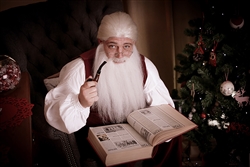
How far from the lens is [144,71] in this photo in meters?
1.67

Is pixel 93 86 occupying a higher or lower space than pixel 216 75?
higher

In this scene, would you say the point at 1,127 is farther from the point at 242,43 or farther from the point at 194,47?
the point at 242,43

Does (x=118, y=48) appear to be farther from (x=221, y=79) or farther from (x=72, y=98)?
(x=221, y=79)

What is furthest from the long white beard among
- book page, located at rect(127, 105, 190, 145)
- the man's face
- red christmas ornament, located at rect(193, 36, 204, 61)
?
red christmas ornament, located at rect(193, 36, 204, 61)

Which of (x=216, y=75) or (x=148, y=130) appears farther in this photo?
(x=216, y=75)

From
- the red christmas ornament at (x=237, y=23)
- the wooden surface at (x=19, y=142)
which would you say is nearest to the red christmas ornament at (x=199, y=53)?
the red christmas ornament at (x=237, y=23)

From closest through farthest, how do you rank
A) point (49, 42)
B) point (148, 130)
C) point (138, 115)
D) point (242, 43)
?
point (148, 130)
point (138, 115)
point (242, 43)
point (49, 42)

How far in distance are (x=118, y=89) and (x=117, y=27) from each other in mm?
401

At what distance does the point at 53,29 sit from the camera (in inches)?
76.0

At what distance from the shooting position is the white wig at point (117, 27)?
146cm

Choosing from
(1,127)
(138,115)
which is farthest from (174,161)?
(1,127)

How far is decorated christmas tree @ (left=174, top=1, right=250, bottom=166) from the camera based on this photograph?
5.31ft

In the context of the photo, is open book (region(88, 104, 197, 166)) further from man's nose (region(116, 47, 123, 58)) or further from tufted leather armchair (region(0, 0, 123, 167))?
tufted leather armchair (region(0, 0, 123, 167))

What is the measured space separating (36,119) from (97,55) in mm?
558
